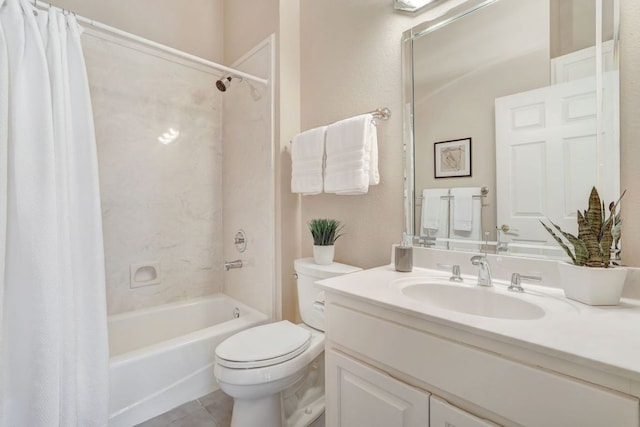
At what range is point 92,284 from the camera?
1180 mm

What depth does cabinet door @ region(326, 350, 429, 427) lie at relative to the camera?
0.79 meters

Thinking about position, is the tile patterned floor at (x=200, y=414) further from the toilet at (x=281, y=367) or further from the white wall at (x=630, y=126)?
the white wall at (x=630, y=126)

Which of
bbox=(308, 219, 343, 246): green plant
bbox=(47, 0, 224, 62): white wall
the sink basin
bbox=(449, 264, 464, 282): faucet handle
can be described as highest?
bbox=(47, 0, 224, 62): white wall

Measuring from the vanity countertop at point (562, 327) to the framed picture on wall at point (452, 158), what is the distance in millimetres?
491

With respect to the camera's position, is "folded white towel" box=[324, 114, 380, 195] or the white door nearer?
the white door

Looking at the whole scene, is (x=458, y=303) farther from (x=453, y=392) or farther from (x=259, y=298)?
(x=259, y=298)

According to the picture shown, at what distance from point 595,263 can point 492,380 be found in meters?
0.48

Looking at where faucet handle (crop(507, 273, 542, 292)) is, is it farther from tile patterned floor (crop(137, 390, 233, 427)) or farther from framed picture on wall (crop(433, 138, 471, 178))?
tile patterned floor (crop(137, 390, 233, 427))

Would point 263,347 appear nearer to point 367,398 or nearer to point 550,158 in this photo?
point 367,398

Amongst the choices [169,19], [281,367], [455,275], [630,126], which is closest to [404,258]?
[455,275]

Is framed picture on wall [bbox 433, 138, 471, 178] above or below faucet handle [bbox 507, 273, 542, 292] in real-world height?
above

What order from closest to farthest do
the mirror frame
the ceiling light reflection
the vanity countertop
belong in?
1. the vanity countertop
2. the mirror frame
3. the ceiling light reflection

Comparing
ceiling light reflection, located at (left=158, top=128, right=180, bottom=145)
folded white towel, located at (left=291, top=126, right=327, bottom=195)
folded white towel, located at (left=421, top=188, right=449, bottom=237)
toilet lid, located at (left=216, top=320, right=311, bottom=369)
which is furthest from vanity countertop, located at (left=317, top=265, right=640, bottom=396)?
ceiling light reflection, located at (left=158, top=128, right=180, bottom=145)

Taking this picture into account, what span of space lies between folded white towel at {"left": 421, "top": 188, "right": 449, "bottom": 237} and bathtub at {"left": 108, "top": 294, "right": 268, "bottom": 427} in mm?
1134
